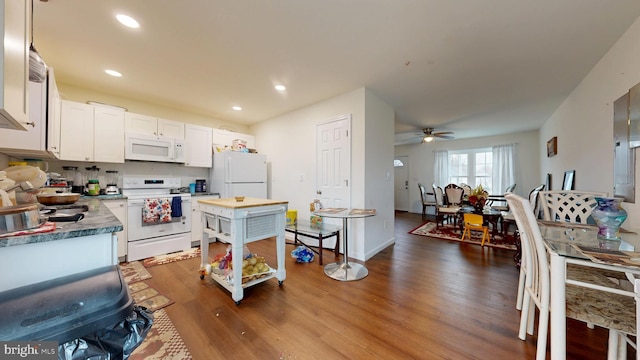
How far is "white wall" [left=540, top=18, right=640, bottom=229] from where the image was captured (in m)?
1.86

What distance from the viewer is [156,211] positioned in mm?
3184

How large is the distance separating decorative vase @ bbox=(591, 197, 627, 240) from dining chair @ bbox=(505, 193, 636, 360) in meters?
0.30

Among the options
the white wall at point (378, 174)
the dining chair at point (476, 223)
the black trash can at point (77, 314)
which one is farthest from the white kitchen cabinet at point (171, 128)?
the dining chair at point (476, 223)

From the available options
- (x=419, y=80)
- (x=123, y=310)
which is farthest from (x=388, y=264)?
(x=123, y=310)

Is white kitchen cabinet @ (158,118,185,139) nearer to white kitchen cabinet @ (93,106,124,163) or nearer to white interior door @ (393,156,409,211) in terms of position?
white kitchen cabinet @ (93,106,124,163)

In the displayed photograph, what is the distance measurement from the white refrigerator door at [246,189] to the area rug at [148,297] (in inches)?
73.2

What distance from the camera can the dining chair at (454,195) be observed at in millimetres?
5156

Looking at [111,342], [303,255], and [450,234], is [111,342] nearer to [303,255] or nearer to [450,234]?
[303,255]

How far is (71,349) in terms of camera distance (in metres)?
0.71

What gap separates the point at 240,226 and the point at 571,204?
3.34 m

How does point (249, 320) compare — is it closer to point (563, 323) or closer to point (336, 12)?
point (563, 323)

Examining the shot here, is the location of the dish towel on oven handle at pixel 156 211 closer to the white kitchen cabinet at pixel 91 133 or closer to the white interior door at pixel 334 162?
the white kitchen cabinet at pixel 91 133

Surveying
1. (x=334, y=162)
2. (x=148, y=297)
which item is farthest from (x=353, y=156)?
(x=148, y=297)

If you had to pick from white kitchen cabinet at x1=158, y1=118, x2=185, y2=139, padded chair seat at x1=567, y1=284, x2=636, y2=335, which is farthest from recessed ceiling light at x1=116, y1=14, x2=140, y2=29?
padded chair seat at x1=567, y1=284, x2=636, y2=335
